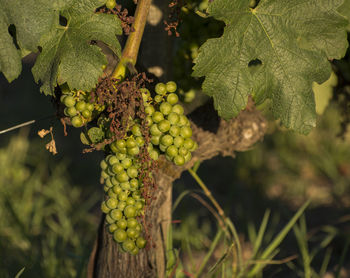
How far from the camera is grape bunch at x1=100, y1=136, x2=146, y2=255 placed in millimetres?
Result: 1312

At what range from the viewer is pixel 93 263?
183 centimetres

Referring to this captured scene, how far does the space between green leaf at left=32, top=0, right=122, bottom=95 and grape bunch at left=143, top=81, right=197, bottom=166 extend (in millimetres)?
178

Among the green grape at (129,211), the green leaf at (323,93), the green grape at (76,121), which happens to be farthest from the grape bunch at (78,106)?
the green leaf at (323,93)

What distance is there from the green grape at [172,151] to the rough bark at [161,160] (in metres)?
0.44

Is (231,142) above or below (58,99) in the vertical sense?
below

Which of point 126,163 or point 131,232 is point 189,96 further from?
point 131,232

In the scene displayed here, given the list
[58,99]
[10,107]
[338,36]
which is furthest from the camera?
[10,107]

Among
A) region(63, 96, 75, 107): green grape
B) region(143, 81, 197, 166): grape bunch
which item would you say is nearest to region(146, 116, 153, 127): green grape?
region(143, 81, 197, 166): grape bunch

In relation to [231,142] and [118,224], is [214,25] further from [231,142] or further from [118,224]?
[118,224]

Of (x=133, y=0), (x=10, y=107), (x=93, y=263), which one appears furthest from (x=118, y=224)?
(x=10, y=107)

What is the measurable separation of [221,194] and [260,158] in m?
0.59

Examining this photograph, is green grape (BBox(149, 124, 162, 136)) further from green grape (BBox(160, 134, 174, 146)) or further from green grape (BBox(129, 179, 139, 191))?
green grape (BBox(129, 179, 139, 191))

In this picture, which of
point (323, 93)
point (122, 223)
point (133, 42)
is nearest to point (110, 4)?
point (133, 42)

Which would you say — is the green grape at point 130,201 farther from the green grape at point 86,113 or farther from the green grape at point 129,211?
the green grape at point 86,113
